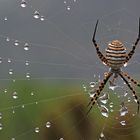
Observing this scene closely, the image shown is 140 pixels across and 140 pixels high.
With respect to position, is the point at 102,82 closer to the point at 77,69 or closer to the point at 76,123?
the point at 76,123

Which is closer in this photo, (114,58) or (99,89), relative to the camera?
(114,58)

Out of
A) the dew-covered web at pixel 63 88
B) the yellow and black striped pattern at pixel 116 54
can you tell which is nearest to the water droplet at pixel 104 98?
the dew-covered web at pixel 63 88

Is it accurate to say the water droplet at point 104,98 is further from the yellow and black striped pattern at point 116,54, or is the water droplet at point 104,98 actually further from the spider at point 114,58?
the yellow and black striped pattern at point 116,54

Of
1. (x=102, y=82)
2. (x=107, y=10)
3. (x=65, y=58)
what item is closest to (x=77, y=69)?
(x=65, y=58)

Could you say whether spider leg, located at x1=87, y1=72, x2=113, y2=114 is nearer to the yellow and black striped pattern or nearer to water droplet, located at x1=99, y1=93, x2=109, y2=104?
water droplet, located at x1=99, y1=93, x2=109, y2=104

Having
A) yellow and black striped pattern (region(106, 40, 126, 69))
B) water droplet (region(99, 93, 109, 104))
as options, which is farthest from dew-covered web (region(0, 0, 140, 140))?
yellow and black striped pattern (region(106, 40, 126, 69))

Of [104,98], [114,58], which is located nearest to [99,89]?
[104,98]

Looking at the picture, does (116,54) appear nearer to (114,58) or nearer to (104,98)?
(114,58)
